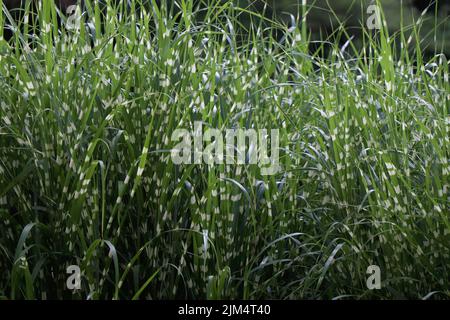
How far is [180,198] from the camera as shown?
7.02 ft

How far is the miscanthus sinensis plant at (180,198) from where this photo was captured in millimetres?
2049

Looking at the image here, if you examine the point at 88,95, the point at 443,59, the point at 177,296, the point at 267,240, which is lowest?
the point at 177,296

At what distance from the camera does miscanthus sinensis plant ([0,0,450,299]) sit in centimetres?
205

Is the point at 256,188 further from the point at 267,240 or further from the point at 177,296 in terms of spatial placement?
the point at 177,296

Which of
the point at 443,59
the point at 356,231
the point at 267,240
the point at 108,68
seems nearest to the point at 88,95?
the point at 108,68

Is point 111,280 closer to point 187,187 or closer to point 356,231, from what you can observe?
point 187,187

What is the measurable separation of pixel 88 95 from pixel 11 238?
18.0 inches

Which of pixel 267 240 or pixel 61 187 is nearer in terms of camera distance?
pixel 61 187

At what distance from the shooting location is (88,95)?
2191mm

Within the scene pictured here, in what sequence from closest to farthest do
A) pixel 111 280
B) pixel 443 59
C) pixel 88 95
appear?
pixel 111 280 < pixel 88 95 < pixel 443 59

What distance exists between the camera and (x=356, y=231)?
221 cm

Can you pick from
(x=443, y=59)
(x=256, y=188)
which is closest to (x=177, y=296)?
(x=256, y=188)

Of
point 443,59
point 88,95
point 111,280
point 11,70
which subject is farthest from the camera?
point 443,59

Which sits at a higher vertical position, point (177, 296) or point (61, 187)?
point (61, 187)
